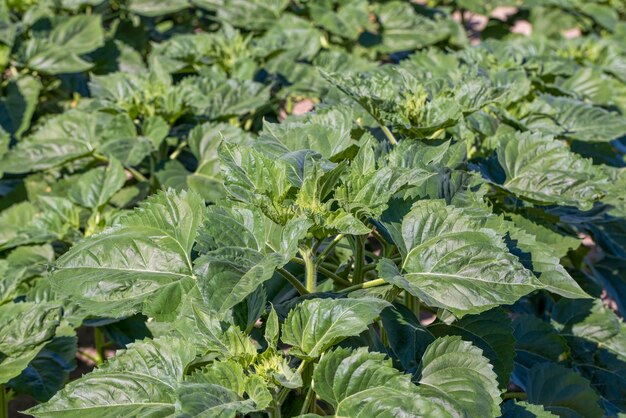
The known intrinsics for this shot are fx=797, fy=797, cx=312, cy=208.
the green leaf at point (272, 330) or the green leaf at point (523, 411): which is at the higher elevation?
the green leaf at point (272, 330)

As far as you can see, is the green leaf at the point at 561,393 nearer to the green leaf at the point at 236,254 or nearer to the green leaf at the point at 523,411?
the green leaf at the point at 523,411

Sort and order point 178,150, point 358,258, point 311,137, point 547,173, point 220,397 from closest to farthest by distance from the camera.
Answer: point 220,397
point 358,258
point 311,137
point 547,173
point 178,150

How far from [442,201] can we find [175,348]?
551 mm

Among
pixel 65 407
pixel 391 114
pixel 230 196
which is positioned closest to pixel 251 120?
pixel 391 114

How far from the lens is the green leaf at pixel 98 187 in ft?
7.63

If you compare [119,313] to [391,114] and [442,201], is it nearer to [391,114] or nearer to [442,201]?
[442,201]

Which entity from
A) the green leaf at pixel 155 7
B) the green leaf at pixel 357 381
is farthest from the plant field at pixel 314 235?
the green leaf at pixel 155 7

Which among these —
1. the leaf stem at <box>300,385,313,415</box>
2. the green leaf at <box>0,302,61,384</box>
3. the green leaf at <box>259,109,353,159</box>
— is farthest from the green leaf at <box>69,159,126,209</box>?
the leaf stem at <box>300,385,313,415</box>

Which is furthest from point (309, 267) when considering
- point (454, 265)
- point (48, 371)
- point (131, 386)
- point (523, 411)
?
point (48, 371)

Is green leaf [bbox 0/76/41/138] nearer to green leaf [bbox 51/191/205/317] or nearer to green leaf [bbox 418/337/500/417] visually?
green leaf [bbox 51/191/205/317]

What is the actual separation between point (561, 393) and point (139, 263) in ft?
3.34

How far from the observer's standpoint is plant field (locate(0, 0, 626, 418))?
1.29 m

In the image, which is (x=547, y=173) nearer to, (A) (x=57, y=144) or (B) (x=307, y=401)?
(B) (x=307, y=401)

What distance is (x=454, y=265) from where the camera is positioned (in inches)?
54.5
